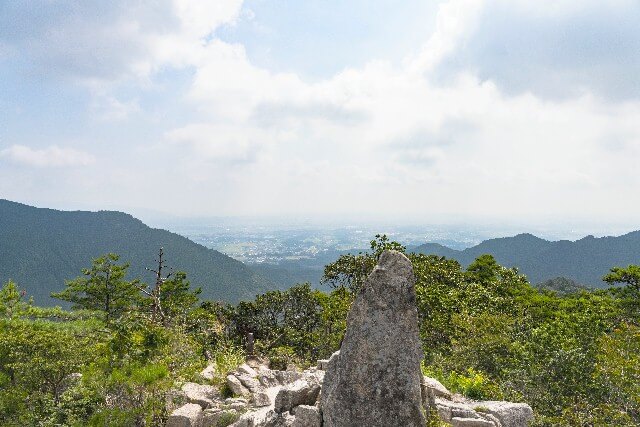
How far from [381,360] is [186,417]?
7394 mm

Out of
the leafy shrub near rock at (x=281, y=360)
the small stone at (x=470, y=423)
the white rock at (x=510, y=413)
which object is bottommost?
the leafy shrub near rock at (x=281, y=360)

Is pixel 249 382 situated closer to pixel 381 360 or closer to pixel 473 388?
pixel 473 388

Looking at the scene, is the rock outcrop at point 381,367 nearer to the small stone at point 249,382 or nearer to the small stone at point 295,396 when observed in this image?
the small stone at point 295,396

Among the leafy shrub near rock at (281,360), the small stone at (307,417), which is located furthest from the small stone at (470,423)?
the leafy shrub near rock at (281,360)

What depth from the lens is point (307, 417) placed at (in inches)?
424

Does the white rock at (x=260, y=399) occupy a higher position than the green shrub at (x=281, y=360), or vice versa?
the white rock at (x=260, y=399)

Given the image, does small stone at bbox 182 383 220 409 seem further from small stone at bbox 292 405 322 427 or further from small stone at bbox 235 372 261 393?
small stone at bbox 292 405 322 427

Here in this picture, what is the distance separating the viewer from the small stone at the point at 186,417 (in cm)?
1333

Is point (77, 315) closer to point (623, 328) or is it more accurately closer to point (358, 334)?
point (358, 334)

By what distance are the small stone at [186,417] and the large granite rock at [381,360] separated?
5.55 meters

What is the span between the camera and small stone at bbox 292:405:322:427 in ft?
34.9

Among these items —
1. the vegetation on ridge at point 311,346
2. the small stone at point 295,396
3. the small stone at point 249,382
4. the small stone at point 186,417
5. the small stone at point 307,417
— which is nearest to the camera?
the small stone at point 307,417

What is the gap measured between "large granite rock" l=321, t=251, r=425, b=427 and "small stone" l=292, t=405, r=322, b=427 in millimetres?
445

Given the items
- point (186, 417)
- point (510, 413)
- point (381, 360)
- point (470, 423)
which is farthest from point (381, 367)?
point (186, 417)
